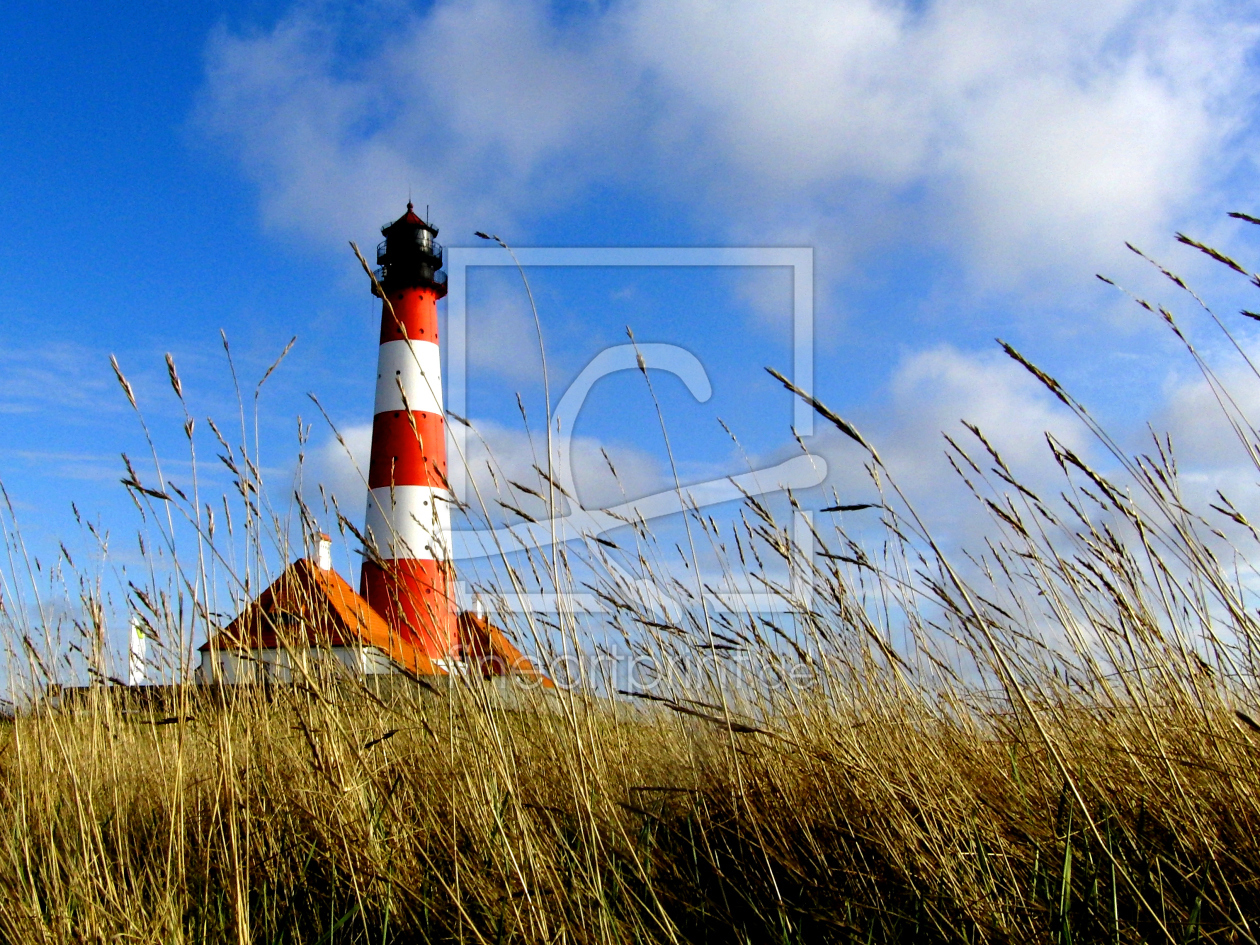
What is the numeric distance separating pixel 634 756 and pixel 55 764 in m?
1.92

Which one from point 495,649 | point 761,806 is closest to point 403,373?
point 495,649

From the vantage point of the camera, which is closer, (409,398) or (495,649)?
(495,649)

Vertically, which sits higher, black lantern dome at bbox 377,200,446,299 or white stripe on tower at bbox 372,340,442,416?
black lantern dome at bbox 377,200,446,299

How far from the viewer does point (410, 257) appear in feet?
50.6

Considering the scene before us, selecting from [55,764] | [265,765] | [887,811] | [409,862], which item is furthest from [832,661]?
[55,764]

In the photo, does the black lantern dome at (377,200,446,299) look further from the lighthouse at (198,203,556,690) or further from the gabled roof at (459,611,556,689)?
the gabled roof at (459,611,556,689)

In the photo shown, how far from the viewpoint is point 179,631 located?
7.68ft

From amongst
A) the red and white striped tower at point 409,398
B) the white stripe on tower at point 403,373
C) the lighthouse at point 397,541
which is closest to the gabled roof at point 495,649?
the lighthouse at point 397,541

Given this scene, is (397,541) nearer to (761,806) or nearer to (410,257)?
(761,806)

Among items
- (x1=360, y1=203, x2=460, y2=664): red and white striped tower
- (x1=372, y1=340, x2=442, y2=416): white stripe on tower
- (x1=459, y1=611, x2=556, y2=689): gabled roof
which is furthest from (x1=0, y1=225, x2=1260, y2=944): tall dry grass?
(x1=372, y1=340, x2=442, y2=416): white stripe on tower

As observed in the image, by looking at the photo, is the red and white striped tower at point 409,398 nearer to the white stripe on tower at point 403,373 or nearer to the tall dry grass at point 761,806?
the white stripe on tower at point 403,373

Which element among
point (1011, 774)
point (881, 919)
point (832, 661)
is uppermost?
point (832, 661)

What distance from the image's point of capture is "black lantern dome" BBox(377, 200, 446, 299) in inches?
602

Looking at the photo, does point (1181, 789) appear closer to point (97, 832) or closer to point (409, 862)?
point (409, 862)
